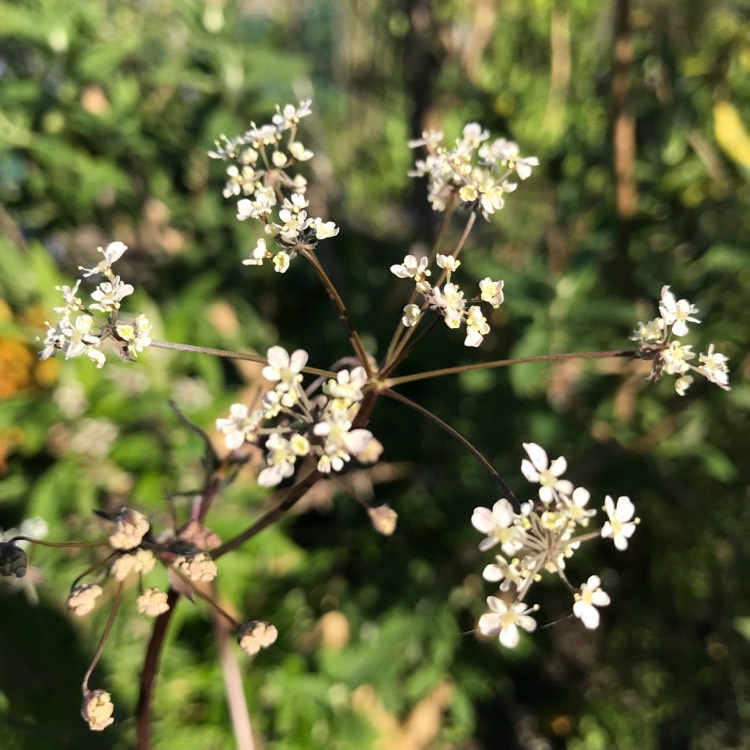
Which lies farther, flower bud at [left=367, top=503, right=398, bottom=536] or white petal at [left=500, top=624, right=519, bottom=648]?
flower bud at [left=367, top=503, right=398, bottom=536]

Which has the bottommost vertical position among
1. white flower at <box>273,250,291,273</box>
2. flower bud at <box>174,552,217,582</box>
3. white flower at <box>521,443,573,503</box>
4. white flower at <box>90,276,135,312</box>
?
flower bud at <box>174,552,217,582</box>

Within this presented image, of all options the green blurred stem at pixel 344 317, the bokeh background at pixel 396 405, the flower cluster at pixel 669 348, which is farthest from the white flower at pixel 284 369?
the bokeh background at pixel 396 405

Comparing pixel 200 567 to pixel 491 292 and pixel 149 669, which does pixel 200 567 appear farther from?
pixel 491 292

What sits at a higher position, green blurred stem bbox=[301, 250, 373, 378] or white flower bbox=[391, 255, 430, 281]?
white flower bbox=[391, 255, 430, 281]

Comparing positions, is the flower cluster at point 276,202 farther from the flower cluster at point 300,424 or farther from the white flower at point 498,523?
the white flower at point 498,523

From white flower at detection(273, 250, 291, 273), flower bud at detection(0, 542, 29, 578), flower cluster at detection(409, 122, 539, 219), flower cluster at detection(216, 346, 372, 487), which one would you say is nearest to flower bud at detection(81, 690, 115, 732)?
flower bud at detection(0, 542, 29, 578)

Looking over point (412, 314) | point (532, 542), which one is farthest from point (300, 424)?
point (532, 542)

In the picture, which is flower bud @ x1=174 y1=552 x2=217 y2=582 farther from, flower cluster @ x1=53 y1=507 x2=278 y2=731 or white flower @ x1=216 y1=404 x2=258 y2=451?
white flower @ x1=216 y1=404 x2=258 y2=451

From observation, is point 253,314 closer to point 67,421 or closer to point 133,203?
point 133,203
